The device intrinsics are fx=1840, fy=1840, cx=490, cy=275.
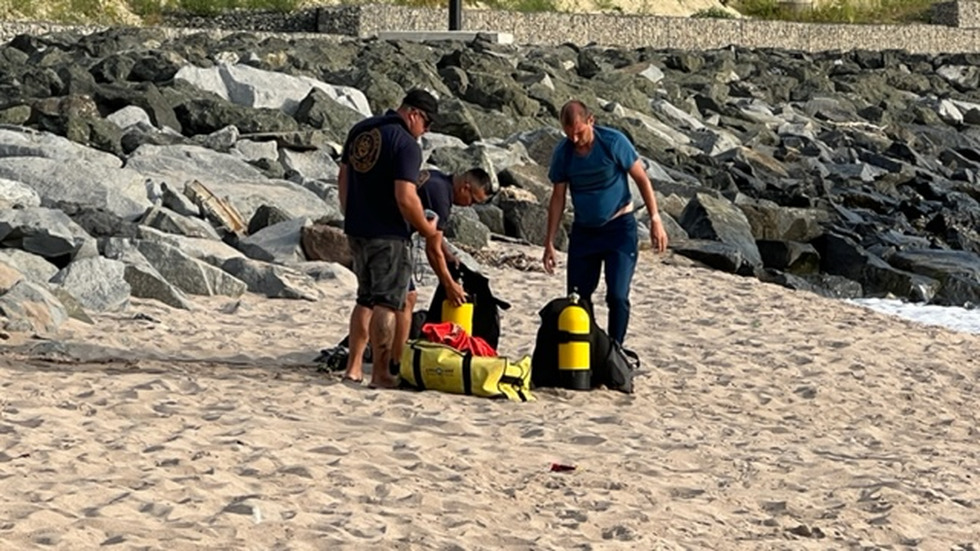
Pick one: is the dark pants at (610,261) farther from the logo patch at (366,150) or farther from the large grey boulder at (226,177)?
the large grey boulder at (226,177)

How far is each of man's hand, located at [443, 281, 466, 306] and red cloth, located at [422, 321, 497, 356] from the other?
128 millimetres

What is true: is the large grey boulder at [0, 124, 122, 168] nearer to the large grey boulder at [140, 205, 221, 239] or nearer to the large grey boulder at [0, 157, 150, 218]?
the large grey boulder at [0, 157, 150, 218]

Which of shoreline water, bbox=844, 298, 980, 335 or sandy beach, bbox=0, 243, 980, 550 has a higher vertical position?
sandy beach, bbox=0, 243, 980, 550

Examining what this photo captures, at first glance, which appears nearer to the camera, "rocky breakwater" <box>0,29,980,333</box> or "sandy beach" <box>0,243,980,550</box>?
"sandy beach" <box>0,243,980,550</box>

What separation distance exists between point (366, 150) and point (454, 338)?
1134 mm

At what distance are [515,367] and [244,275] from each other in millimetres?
3913

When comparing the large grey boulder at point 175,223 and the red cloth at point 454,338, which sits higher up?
the red cloth at point 454,338

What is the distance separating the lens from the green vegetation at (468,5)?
3478 cm

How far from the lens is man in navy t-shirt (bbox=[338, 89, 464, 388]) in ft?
28.3

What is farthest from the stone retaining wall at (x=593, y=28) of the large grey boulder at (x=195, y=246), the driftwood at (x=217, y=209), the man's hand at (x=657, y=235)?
the man's hand at (x=657, y=235)

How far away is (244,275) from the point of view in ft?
41.1

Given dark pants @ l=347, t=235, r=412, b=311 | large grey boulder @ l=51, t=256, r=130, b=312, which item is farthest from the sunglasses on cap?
large grey boulder @ l=51, t=256, r=130, b=312

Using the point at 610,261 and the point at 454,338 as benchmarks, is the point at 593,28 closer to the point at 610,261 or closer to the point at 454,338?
the point at 610,261

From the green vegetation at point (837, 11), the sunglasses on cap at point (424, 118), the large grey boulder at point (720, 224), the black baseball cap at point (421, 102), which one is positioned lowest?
the large grey boulder at point (720, 224)
